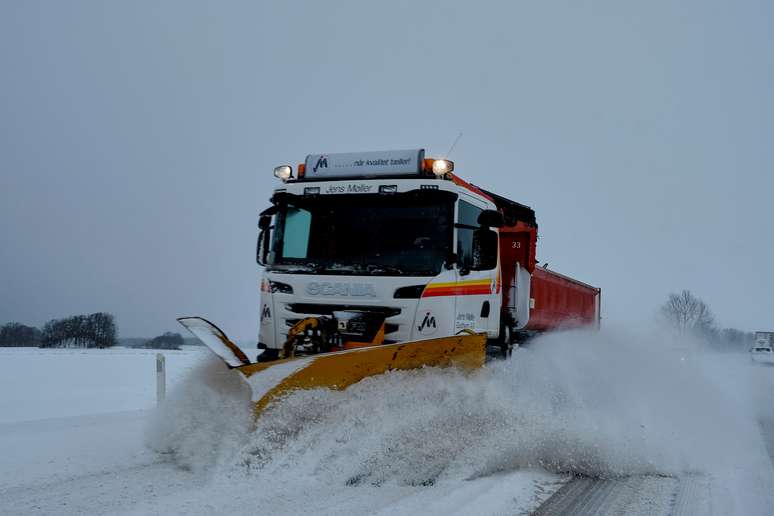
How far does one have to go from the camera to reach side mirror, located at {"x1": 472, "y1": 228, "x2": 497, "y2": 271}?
6754 mm

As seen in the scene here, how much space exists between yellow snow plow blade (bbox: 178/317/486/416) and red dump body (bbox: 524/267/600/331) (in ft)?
10.3

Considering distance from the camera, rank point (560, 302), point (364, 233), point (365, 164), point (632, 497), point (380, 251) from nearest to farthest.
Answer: point (632, 497)
point (380, 251)
point (364, 233)
point (365, 164)
point (560, 302)

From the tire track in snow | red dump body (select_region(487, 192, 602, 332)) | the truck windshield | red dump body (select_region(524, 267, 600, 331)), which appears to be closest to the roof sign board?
the truck windshield

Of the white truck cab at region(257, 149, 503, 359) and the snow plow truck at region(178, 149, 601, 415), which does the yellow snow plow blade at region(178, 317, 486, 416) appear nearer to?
the snow plow truck at region(178, 149, 601, 415)

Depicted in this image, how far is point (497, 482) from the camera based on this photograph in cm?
502

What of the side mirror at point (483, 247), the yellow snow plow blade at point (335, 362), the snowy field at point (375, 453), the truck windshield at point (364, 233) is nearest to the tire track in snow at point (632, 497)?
the snowy field at point (375, 453)

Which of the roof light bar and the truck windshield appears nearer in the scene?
the truck windshield

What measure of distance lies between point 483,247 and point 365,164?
165 centimetres

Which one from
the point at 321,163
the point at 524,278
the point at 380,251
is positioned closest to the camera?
the point at 380,251

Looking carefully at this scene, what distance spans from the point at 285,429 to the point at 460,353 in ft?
5.49

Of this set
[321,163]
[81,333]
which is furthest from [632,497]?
[81,333]

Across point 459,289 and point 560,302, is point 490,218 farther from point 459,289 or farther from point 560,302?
point 560,302

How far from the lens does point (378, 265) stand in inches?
261

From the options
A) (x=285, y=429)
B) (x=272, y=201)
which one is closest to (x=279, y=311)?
(x=272, y=201)
